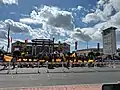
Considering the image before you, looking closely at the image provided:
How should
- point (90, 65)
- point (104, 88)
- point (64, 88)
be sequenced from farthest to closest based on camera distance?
point (90, 65)
point (64, 88)
point (104, 88)

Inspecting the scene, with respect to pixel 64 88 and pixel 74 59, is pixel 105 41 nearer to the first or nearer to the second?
pixel 74 59

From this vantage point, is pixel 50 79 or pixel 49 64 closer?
pixel 50 79

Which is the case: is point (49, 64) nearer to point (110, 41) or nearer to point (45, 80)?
point (45, 80)

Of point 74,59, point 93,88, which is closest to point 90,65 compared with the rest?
point 74,59

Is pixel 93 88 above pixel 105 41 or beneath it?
beneath

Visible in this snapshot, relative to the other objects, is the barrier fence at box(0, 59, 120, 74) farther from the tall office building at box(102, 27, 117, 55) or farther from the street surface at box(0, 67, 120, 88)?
the tall office building at box(102, 27, 117, 55)

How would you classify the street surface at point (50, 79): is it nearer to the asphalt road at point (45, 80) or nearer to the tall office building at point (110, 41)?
the asphalt road at point (45, 80)

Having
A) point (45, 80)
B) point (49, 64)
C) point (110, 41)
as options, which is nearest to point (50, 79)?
point (45, 80)

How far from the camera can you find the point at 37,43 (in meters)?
136

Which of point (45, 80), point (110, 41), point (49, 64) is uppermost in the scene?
point (110, 41)

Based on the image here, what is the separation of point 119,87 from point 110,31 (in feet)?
481

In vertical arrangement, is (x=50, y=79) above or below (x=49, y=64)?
below

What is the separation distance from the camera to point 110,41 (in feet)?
481

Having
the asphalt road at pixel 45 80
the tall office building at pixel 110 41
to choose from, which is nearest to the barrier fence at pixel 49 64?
the asphalt road at pixel 45 80
